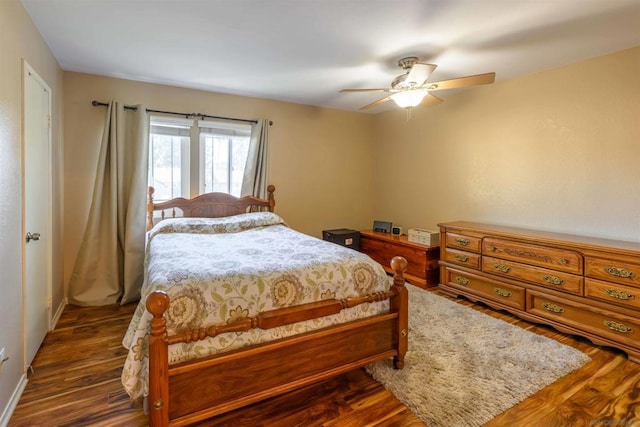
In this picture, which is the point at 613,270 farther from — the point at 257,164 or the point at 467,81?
the point at 257,164

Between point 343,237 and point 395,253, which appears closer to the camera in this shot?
point 395,253

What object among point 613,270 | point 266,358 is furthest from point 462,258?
point 266,358

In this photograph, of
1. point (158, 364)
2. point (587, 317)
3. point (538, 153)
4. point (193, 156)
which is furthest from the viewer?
point (193, 156)

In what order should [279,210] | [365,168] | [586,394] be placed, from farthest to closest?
[365,168] → [279,210] → [586,394]

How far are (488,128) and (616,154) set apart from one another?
3.96 feet

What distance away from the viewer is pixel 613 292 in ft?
7.84

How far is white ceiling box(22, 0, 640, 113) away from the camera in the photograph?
206 centimetres

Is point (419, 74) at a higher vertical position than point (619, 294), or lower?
higher

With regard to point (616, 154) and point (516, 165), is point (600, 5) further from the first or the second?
point (516, 165)

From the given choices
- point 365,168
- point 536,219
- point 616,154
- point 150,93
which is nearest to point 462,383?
point 536,219

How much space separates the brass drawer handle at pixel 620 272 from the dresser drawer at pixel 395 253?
1.72 metres

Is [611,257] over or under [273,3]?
under

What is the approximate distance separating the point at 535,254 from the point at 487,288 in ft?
2.05

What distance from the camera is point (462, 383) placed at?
2.01m
